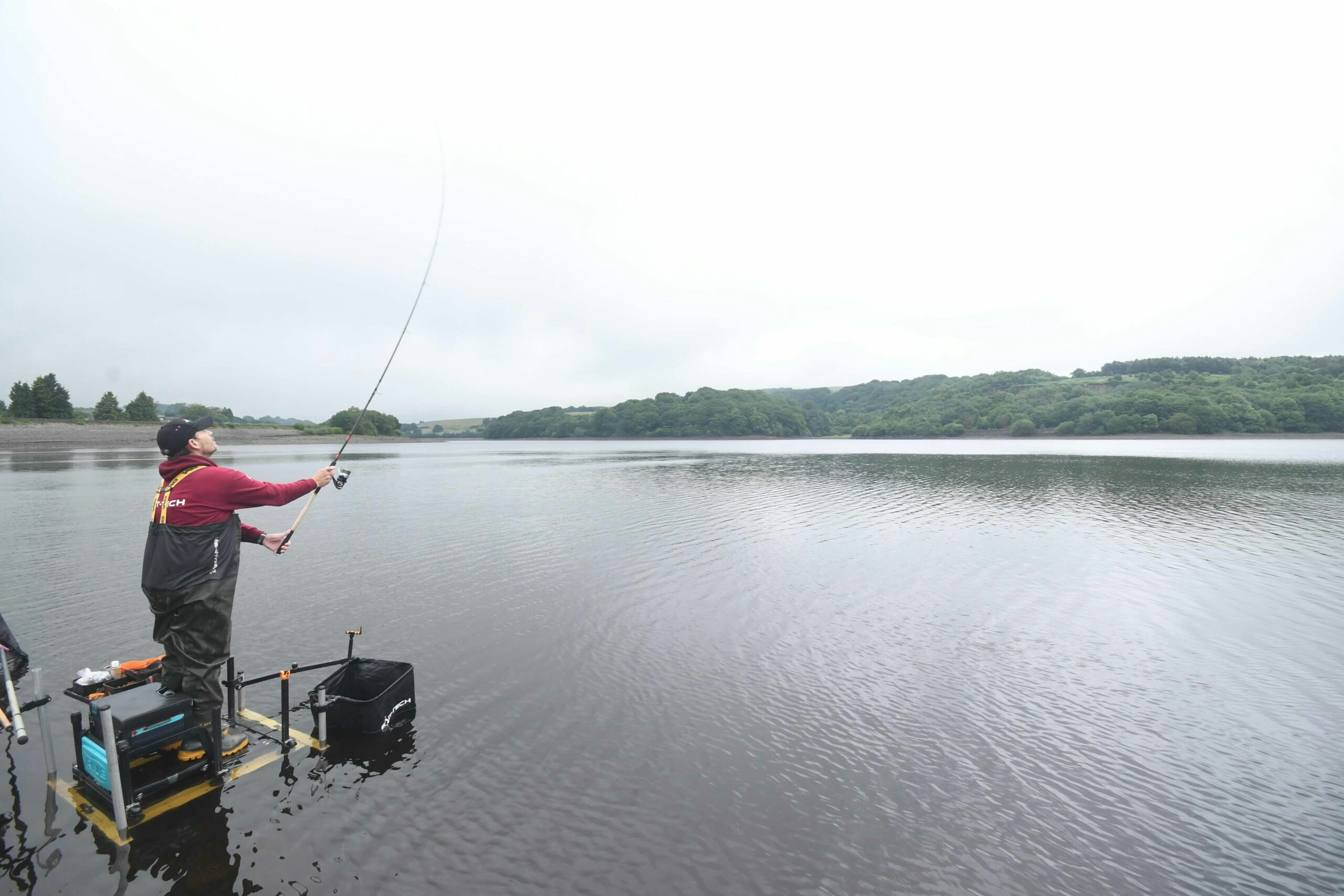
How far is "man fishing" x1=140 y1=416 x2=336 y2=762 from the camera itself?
Answer: 4855 millimetres

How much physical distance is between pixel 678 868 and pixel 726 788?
1.23m

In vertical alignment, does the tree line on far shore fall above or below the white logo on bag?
above

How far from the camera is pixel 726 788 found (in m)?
6.00

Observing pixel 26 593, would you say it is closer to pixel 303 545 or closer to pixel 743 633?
pixel 303 545

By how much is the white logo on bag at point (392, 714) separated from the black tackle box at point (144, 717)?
1.76m

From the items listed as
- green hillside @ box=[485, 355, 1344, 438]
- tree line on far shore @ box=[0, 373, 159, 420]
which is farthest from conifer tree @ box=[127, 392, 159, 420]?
green hillside @ box=[485, 355, 1344, 438]

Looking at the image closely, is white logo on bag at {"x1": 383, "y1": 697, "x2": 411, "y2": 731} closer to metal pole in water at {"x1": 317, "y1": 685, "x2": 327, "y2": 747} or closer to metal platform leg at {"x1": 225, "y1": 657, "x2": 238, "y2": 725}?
metal pole in water at {"x1": 317, "y1": 685, "x2": 327, "y2": 747}

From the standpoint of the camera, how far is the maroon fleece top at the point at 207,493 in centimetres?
490

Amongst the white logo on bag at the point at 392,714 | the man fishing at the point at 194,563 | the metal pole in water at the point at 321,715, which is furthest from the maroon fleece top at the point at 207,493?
the white logo on bag at the point at 392,714

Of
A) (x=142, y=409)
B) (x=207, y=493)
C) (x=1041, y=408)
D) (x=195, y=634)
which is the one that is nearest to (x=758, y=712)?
(x=195, y=634)

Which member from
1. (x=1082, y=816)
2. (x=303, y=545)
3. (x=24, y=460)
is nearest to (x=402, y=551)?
(x=303, y=545)

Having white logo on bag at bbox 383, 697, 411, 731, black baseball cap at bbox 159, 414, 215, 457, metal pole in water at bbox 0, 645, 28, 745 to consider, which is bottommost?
white logo on bag at bbox 383, 697, 411, 731

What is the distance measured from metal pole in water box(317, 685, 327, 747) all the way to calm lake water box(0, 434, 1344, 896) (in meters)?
0.19

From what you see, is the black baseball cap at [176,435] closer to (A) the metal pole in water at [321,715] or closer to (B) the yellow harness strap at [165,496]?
(B) the yellow harness strap at [165,496]
